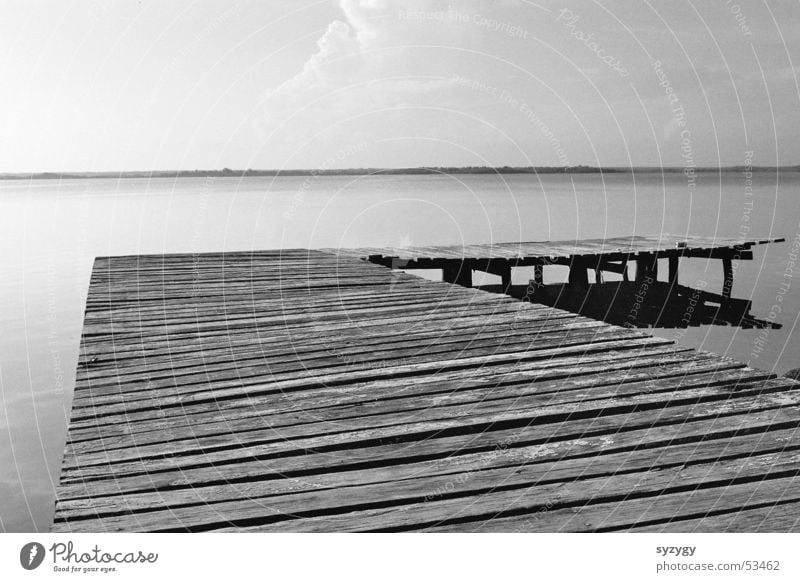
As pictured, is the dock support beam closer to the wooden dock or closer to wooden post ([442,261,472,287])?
wooden post ([442,261,472,287])

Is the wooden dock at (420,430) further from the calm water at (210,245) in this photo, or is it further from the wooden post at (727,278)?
the wooden post at (727,278)

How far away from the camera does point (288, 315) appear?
576 centimetres

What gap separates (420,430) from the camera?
10.5 feet

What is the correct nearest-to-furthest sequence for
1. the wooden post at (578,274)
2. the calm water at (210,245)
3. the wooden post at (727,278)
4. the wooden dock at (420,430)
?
→ the wooden dock at (420,430), the calm water at (210,245), the wooden post at (578,274), the wooden post at (727,278)

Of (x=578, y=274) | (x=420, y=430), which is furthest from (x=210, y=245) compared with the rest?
(x=420, y=430)

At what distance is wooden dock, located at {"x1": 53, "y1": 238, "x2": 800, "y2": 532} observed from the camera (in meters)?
2.51

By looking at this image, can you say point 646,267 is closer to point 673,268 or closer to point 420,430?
point 673,268

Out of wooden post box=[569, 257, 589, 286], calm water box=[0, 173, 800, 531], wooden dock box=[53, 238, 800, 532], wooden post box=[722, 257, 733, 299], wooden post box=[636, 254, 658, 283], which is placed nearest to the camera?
wooden dock box=[53, 238, 800, 532]

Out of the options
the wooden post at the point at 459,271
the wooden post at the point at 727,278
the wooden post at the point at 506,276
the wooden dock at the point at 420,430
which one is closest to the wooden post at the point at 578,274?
the wooden post at the point at 506,276

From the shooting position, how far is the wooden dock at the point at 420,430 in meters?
2.51

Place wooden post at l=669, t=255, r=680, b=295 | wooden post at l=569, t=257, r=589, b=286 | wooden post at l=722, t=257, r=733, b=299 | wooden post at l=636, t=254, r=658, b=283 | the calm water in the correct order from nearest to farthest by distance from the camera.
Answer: the calm water < wooden post at l=569, t=257, r=589, b=286 < wooden post at l=636, t=254, r=658, b=283 < wooden post at l=669, t=255, r=680, b=295 < wooden post at l=722, t=257, r=733, b=299

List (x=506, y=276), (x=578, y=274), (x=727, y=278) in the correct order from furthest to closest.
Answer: (x=727, y=278) → (x=578, y=274) → (x=506, y=276)

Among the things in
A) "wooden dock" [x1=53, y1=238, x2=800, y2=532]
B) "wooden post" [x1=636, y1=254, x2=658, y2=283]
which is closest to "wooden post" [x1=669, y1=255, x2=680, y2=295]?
"wooden post" [x1=636, y1=254, x2=658, y2=283]
